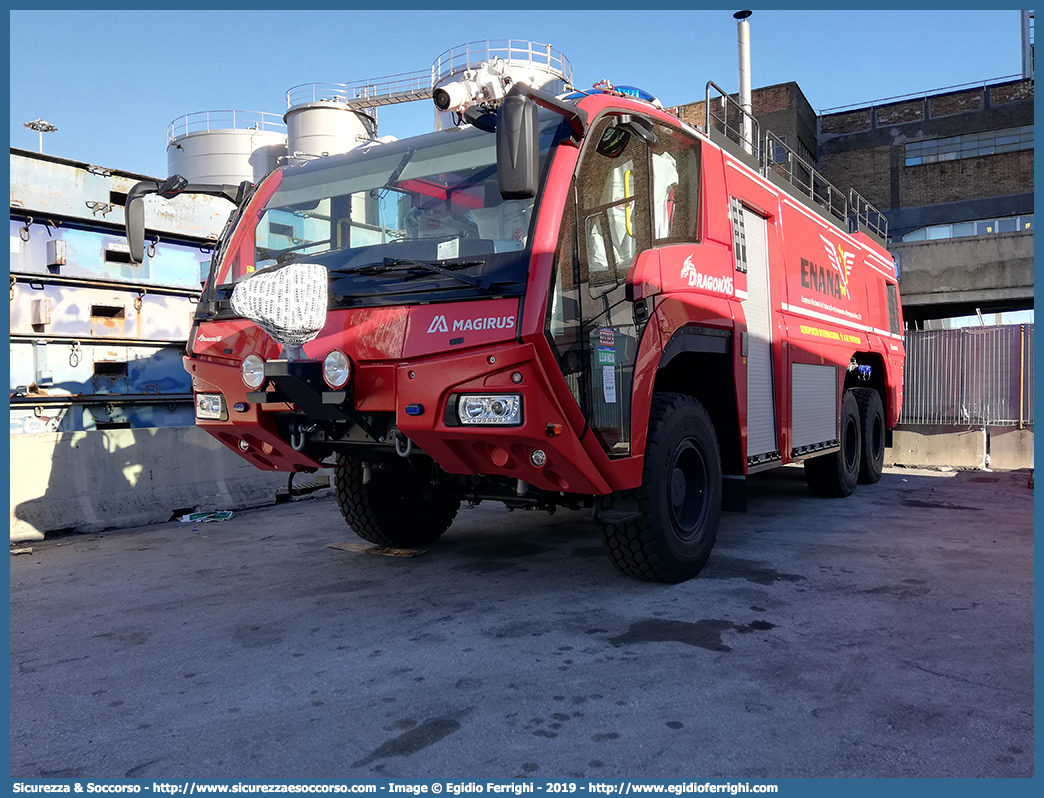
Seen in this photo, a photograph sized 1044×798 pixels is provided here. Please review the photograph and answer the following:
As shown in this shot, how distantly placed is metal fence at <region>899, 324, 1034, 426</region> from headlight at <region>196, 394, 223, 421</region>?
1154cm

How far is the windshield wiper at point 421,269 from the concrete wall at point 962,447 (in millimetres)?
10596

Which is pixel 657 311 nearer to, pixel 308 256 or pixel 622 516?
pixel 622 516

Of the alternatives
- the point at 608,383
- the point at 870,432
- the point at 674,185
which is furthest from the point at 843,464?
the point at 608,383

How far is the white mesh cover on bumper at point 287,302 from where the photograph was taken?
4035mm

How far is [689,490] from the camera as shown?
5.14 metres

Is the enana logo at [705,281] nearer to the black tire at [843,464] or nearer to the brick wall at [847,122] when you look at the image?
the black tire at [843,464]

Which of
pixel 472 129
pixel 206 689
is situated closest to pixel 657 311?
pixel 472 129

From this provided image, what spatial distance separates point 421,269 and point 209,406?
1761 mm

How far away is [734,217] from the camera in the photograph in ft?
18.5

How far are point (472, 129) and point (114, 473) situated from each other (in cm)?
536

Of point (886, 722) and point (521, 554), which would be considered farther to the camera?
point (521, 554)

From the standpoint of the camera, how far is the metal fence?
12.0 meters

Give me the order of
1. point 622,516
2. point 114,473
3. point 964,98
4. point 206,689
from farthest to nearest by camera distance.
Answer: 1. point 964,98
2. point 114,473
3. point 622,516
4. point 206,689

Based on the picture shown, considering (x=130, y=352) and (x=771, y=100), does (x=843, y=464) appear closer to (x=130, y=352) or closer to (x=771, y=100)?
(x=130, y=352)
